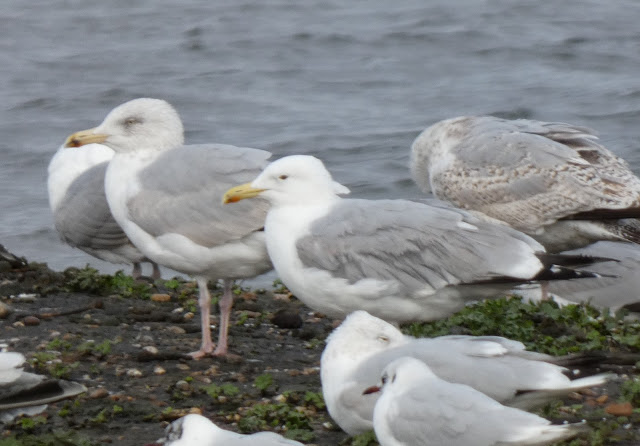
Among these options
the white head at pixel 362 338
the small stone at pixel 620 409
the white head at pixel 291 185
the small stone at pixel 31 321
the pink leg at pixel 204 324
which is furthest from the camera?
the small stone at pixel 31 321

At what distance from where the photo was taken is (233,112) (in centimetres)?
1495

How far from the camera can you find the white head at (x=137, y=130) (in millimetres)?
7082

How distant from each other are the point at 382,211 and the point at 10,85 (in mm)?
11433

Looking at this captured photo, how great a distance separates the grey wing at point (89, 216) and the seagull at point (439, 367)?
3.53 meters

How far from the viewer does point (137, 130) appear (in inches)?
279

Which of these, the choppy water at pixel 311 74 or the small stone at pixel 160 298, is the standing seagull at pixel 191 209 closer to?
the small stone at pixel 160 298

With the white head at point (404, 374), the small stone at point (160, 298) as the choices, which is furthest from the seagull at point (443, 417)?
the small stone at point (160, 298)

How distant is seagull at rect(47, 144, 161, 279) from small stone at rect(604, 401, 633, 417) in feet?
13.4

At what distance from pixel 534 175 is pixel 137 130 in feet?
8.71

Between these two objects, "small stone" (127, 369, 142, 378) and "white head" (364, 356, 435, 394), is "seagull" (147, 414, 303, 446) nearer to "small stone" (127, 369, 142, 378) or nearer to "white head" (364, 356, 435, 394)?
"white head" (364, 356, 435, 394)

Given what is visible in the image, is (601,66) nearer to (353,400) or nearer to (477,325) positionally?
(477,325)

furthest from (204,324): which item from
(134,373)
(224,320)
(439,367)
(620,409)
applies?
(620,409)

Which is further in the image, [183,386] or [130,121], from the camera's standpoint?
[130,121]

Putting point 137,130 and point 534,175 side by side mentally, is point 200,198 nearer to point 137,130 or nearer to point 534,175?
point 137,130
